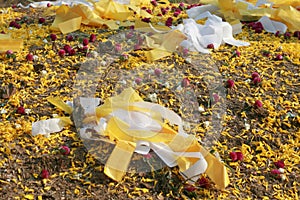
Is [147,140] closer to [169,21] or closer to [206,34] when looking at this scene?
[206,34]

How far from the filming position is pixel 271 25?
4.26m

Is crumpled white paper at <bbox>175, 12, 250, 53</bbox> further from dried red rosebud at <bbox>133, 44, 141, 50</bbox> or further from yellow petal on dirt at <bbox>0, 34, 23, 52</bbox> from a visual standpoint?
yellow petal on dirt at <bbox>0, 34, 23, 52</bbox>

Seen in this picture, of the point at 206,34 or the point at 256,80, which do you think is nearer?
the point at 256,80

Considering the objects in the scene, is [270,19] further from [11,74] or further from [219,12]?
[11,74]

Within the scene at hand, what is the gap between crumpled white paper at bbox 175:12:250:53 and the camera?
379 cm

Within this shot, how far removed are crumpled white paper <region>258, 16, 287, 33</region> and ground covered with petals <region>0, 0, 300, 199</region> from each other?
11 centimetres

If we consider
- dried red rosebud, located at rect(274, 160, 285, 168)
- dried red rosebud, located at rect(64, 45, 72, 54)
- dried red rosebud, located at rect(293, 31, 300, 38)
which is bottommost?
dried red rosebud, located at rect(274, 160, 285, 168)

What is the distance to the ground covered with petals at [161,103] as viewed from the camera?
250cm

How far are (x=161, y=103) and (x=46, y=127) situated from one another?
0.71 meters

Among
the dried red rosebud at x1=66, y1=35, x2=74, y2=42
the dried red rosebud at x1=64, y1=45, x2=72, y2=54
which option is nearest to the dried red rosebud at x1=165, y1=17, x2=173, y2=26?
the dried red rosebud at x1=66, y1=35, x2=74, y2=42

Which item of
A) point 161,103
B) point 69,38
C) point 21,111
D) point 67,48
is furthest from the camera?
point 69,38

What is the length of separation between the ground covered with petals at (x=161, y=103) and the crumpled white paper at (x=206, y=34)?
0.08m

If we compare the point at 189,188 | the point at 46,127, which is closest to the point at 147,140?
the point at 189,188

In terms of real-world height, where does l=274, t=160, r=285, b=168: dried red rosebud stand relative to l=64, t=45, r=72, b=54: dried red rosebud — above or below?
below
